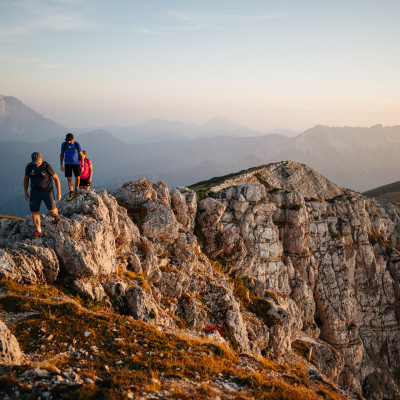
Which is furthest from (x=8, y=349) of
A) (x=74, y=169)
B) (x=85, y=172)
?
(x=85, y=172)

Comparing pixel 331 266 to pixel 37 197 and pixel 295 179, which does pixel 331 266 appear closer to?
pixel 295 179

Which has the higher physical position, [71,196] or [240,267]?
[71,196]

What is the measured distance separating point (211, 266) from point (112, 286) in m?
17.2

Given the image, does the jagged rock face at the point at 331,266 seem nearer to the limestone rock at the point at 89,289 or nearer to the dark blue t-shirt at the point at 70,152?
the dark blue t-shirt at the point at 70,152

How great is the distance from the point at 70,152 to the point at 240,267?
92.3 feet

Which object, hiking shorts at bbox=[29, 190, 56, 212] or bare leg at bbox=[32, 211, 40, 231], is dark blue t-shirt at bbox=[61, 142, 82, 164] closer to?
hiking shorts at bbox=[29, 190, 56, 212]

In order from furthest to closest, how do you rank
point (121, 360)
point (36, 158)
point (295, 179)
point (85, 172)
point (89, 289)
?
1. point (295, 179)
2. point (85, 172)
3. point (89, 289)
4. point (36, 158)
5. point (121, 360)

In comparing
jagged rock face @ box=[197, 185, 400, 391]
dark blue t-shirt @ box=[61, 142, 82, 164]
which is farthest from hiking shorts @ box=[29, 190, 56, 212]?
jagged rock face @ box=[197, 185, 400, 391]

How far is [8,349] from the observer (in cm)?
1093

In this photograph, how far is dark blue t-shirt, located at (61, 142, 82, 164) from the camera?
72.5 feet

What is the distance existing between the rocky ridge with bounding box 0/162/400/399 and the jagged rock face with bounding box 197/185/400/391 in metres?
0.27

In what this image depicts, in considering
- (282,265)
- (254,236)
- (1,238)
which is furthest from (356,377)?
(1,238)

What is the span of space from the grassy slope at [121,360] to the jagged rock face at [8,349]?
1.59 feet

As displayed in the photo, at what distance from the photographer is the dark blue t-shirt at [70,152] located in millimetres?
22094
